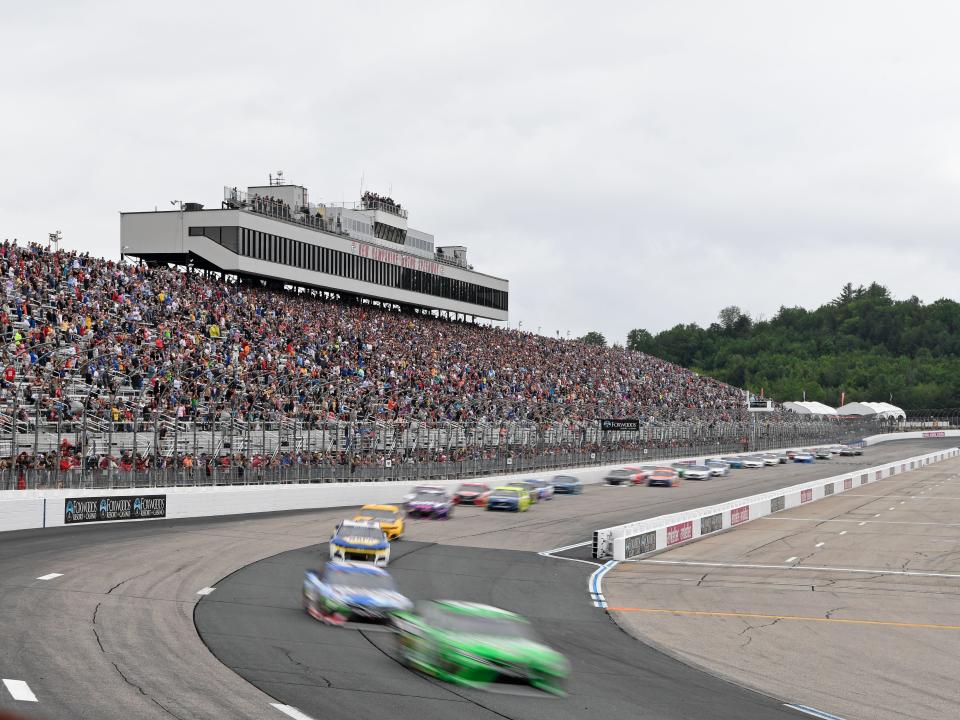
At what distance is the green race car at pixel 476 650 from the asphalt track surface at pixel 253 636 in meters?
0.36

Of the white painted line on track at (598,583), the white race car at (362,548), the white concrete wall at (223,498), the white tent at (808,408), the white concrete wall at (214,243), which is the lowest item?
the white painted line on track at (598,583)

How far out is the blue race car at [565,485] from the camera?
55.8 meters

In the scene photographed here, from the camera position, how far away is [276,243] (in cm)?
6838

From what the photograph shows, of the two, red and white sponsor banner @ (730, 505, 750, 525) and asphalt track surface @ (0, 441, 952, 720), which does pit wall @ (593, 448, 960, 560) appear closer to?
red and white sponsor banner @ (730, 505, 750, 525)

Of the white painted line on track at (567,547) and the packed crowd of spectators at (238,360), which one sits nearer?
the white painted line on track at (567,547)

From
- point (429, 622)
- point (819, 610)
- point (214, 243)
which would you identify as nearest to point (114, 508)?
point (429, 622)

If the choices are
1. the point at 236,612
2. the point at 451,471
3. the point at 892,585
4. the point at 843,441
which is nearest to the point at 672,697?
the point at 236,612

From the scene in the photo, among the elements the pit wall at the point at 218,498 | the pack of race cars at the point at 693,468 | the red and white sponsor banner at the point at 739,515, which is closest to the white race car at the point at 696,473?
the pack of race cars at the point at 693,468

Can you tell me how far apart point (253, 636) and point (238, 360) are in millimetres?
30397

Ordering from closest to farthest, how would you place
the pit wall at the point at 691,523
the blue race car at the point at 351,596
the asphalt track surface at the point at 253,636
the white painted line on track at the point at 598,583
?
the asphalt track surface at the point at 253,636
the blue race car at the point at 351,596
the white painted line on track at the point at 598,583
the pit wall at the point at 691,523

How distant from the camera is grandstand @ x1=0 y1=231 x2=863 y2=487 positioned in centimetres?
3512

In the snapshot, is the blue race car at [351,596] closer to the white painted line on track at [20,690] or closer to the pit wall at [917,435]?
the white painted line on track at [20,690]

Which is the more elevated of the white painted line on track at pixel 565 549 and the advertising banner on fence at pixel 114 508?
the advertising banner on fence at pixel 114 508

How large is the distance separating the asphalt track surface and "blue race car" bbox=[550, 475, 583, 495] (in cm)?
2048
